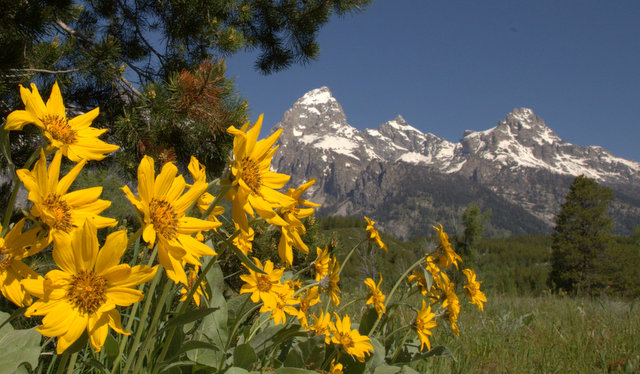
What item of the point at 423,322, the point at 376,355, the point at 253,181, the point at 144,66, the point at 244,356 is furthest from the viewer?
the point at 144,66

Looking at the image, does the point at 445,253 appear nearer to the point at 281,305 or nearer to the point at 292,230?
the point at 281,305

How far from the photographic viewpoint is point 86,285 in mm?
768

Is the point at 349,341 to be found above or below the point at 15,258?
below

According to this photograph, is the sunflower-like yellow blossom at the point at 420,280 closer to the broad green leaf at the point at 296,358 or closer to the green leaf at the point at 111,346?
the broad green leaf at the point at 296,358

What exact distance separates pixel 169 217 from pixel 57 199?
9.9 inches

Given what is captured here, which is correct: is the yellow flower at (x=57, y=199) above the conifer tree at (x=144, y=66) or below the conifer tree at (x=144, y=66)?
below

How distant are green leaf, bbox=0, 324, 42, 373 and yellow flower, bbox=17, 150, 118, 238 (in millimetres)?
407

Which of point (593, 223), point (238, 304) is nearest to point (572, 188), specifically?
point (593, 223)

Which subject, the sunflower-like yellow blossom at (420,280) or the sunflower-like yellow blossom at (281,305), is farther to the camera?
the sunflower-like yellow blossom at (420,280)

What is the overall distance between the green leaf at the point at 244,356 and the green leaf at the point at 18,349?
21.6 inches

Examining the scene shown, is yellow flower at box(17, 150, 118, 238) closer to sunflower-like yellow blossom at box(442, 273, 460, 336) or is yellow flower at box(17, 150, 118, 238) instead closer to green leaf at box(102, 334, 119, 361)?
green leaf at box(102, 334, 119, 361)

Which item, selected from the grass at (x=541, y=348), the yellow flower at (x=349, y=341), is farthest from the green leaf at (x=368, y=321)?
the yellow flower at (x=349, y=341)

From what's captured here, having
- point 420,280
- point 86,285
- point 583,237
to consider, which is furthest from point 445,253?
point 583,237

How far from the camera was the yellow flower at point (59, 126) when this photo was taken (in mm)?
938
